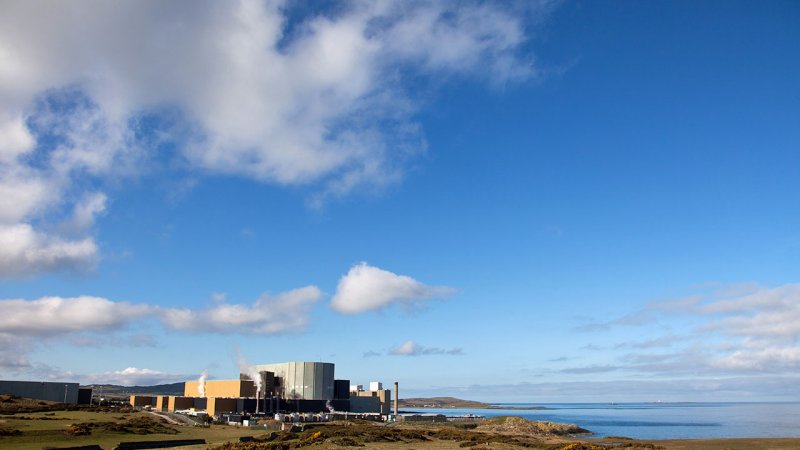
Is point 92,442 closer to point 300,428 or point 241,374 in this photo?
point 300,428

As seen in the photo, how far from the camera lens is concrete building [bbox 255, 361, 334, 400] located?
13262 cm

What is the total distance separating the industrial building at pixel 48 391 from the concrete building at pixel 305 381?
40.0 metres

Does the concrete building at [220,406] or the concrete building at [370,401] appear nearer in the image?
the concrete building at [220,406]

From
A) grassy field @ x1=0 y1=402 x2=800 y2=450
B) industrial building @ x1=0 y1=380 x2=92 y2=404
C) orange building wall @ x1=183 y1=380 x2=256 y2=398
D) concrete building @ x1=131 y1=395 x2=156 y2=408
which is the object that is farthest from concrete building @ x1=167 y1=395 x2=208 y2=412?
grassy field @ x1=0 y1=402 x2=800 y2=450

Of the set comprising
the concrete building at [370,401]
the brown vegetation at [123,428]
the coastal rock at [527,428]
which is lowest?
the coastal rock at [527,428]

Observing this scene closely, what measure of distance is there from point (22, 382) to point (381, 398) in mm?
78599

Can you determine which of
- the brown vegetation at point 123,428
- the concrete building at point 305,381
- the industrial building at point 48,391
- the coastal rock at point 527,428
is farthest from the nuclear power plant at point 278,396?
the brown vegetation at point 123,428

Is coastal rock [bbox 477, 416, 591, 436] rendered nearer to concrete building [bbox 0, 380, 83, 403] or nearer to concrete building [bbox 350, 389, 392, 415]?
concrete building [bbox 350, 389, 392, 415]

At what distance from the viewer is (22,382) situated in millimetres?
110812

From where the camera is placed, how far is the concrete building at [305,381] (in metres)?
133

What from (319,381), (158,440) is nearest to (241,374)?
(319,381)

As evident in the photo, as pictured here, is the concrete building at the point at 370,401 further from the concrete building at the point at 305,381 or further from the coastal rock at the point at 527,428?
the coastal rock at the point at 527,428

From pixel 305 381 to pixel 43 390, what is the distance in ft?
169

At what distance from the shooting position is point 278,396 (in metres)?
133
